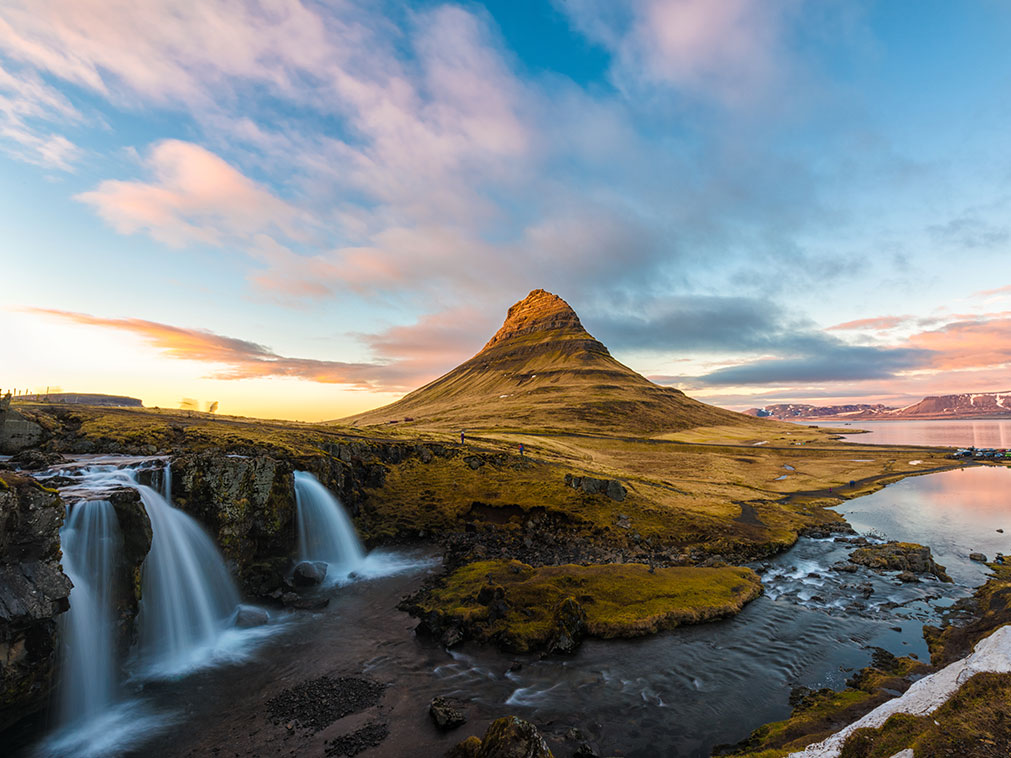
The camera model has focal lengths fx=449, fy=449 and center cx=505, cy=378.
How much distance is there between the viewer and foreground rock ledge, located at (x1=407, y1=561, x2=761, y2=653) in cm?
3016

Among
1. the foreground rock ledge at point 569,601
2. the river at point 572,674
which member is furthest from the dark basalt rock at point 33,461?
the foreground rock ledge at point 569,601

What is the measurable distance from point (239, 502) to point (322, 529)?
10.8 meters

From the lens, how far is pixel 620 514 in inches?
2219

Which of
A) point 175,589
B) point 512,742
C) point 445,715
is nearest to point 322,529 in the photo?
point 175,589

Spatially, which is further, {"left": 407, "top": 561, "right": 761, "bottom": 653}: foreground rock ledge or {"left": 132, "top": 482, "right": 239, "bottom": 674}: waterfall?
{"left": 407, "top": 561, "right": 761, "bottom": 653}: foreground rock ledge

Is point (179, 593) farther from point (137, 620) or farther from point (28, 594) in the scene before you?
point (28, 594)

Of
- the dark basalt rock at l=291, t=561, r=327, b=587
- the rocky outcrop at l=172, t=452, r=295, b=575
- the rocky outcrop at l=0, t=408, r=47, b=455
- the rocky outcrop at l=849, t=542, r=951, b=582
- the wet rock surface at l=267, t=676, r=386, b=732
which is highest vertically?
the rocky outcrop at l=0, t=408, r=47, b=455

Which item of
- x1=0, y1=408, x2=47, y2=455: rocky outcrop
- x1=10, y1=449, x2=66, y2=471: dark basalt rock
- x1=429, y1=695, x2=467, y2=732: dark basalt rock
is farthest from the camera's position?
x1=0, y1=408, x2=47, y2=455: rocky outcrop

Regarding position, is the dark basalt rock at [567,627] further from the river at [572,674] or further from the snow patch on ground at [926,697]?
the snow patch on ground at [926,697]

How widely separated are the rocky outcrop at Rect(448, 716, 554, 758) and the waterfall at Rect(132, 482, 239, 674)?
20524 mm

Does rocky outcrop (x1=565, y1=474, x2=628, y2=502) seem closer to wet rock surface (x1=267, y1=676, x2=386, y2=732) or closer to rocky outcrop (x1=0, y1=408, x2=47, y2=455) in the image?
wet rock surface (x1=267, y1=676, x2=386, y2=732)

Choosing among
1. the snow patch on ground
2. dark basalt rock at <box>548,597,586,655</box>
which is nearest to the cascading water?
dark basalt rock at <box>548,597,586,655</box>

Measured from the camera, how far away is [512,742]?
663 inches

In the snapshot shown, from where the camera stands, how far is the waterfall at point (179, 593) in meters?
28.2
